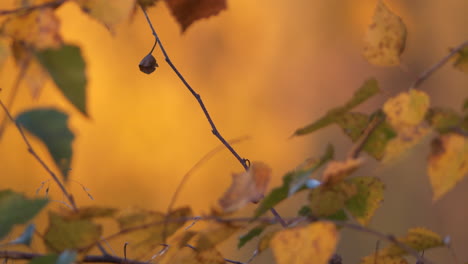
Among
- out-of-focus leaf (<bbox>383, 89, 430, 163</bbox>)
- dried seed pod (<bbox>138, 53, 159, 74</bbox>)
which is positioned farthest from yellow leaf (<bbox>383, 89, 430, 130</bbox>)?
dried seed pod (<bbox>138, 53, 159, 74</bbox>)

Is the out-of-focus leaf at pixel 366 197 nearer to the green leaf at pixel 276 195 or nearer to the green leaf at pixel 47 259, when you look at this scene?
the green leaf at pixel 276 195

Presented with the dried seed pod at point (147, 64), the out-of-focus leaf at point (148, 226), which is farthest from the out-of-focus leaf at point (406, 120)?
the dried seed pod at point (147, 64)

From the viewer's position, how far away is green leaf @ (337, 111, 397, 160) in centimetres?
34

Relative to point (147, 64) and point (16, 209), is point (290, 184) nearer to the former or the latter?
point (16, 209)

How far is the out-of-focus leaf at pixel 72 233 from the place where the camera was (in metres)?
0.30

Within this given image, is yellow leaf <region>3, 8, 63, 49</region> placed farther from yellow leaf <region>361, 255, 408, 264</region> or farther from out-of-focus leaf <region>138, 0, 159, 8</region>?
yellow leaf <region>361, 255, 408, 264</region>

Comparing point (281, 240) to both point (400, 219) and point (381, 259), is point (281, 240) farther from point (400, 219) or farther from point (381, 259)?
point (400, 219)

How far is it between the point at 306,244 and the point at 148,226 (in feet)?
0.26

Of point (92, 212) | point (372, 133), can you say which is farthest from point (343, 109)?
point (92, 212)

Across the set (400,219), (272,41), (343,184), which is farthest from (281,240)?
(400,219)

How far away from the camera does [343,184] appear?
33cm

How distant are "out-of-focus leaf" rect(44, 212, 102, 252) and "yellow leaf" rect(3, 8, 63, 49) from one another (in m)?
→ 0.08

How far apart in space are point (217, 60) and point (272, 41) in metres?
0.20

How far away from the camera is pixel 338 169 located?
0.28 meters
